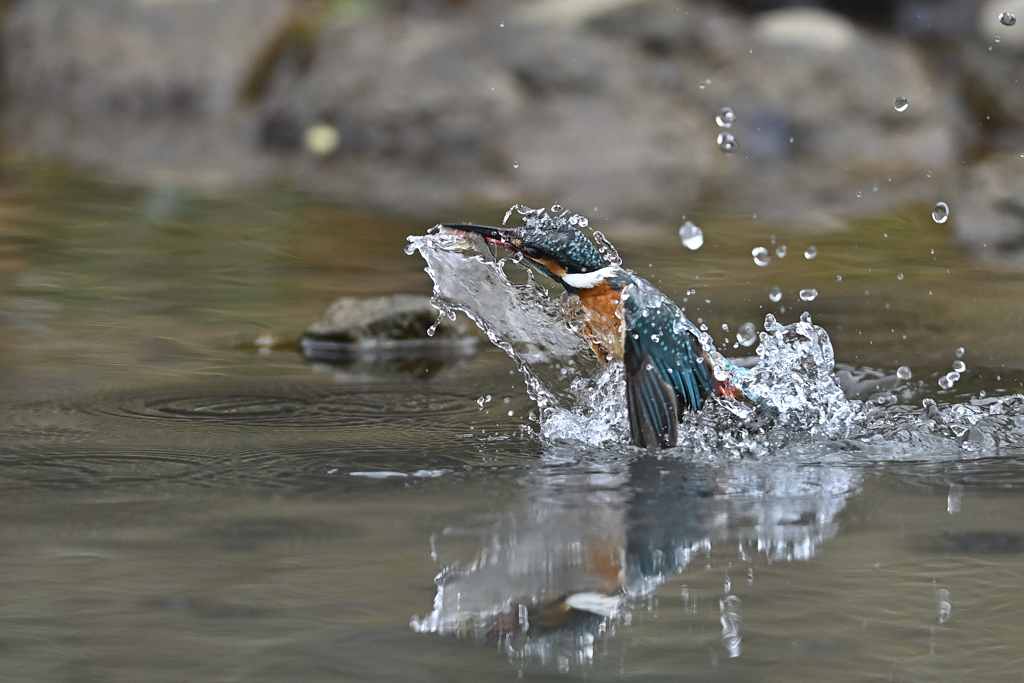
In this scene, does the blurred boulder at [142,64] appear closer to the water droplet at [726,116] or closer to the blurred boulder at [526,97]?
the blurred boulder at [526,97]

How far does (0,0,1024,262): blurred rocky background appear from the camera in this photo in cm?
1031

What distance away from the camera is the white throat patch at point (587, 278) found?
12.4ft

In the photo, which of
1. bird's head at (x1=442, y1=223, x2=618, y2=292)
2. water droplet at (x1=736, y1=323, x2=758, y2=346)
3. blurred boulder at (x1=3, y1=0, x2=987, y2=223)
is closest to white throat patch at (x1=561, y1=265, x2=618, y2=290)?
bird's head at (x1=442, y1=223, x2=618, y2=292)

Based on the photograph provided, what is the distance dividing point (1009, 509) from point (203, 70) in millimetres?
10138

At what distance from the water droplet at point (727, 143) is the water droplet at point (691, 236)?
11.1 feet

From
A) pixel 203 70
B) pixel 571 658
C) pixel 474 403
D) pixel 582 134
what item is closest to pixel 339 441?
pixel 474 403

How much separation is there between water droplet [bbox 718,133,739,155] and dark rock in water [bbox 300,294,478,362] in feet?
18.9

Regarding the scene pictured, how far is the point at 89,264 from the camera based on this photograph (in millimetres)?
6379

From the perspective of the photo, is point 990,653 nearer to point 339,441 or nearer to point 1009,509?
point 1009,509

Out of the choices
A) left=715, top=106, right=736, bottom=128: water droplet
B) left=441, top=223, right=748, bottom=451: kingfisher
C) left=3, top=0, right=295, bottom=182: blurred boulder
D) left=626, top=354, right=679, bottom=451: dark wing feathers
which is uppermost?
left=3, top=0, right=295, bottom=182: blurred boulder

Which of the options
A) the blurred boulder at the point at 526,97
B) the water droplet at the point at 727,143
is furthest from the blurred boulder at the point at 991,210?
the water droplet at the point at 727,143

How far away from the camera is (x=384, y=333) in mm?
5176

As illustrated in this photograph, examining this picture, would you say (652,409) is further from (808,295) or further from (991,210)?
(991,210)

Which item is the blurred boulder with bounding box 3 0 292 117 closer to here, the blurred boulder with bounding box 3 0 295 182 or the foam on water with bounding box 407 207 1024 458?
the blurred boulder with bounding box 3 0 295 182
